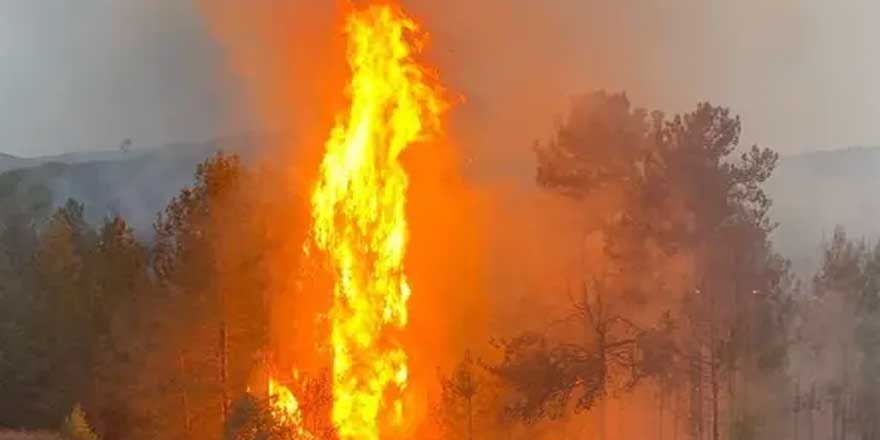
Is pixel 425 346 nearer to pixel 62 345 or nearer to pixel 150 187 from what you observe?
pixel 62 345

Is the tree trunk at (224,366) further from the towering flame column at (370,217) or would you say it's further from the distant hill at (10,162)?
the distant hill at (10,162)

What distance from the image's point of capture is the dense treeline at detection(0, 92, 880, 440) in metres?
16.9

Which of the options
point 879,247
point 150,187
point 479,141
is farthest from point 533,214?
point 150,187

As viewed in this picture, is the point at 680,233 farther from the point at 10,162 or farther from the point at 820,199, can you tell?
the point at 10,162

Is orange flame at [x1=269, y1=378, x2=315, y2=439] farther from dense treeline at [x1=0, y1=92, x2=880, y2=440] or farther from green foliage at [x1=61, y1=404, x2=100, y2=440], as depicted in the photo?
green foliage at [x1=61, y1=404, x2=100, y2=440]

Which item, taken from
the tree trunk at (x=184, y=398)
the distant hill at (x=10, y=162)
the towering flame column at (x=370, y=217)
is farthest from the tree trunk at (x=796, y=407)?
the distant hill at (x=10, y=162)

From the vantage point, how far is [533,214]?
1048 inches

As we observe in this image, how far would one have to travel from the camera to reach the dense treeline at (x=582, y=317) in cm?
1689

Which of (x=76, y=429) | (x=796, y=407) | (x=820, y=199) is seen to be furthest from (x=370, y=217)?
(x=820, y=199)

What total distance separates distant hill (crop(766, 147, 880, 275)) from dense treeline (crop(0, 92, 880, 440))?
844 centimetres

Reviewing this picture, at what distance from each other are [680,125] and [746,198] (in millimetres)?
2111

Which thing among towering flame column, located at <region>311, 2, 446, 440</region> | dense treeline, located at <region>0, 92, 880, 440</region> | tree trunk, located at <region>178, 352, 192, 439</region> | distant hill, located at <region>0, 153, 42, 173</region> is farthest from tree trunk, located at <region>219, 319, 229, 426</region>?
distant hill, located at <region>0, 153, 42, 173</region>

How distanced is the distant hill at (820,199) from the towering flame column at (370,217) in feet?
59.5

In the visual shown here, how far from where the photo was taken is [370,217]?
14.9 meters
